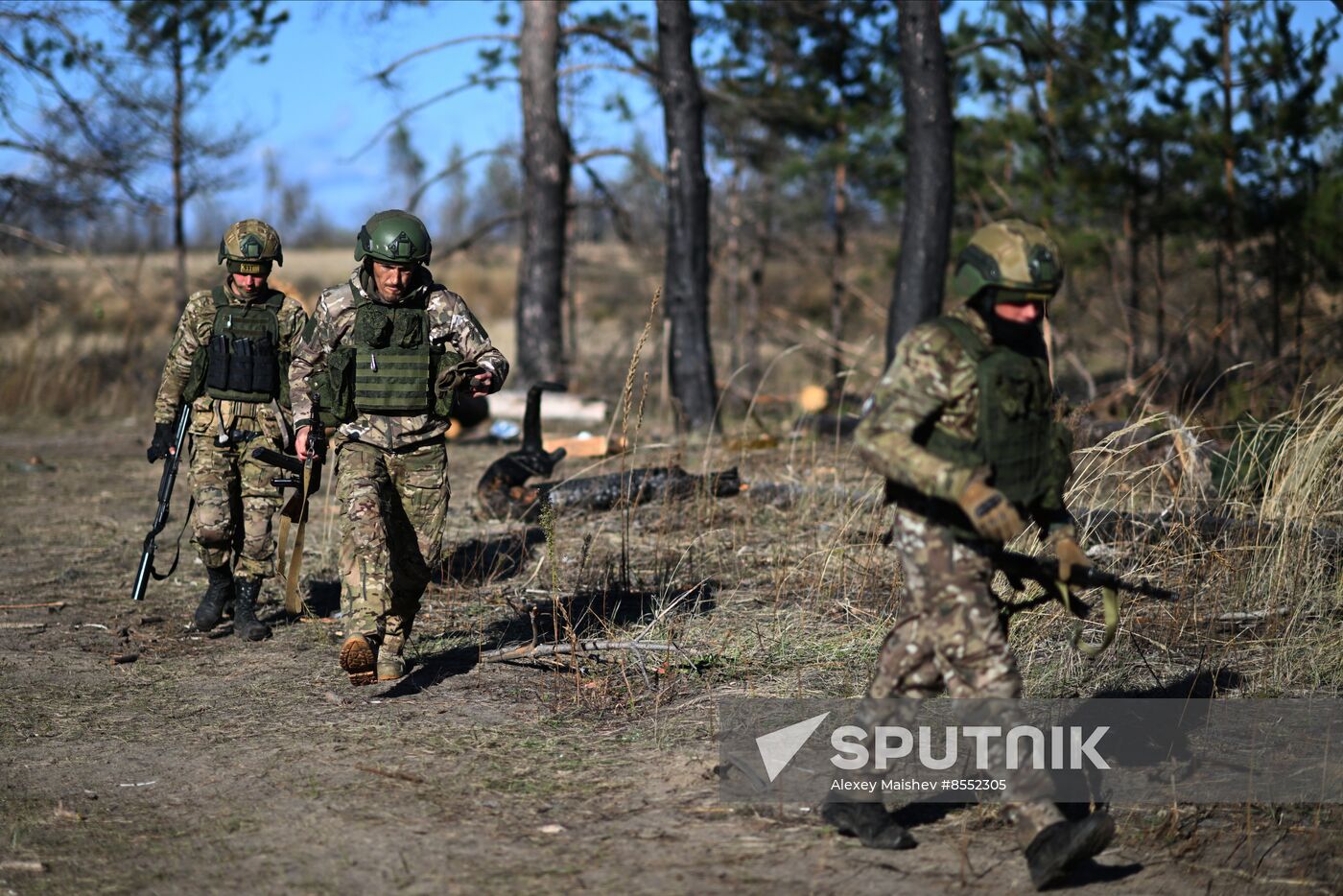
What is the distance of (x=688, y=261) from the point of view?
1320 cm

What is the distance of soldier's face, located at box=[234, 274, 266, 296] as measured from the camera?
6.39 metres

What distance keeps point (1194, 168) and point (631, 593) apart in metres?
11.3

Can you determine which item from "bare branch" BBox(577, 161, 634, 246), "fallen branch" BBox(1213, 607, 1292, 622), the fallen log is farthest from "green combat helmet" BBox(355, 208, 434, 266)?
"bare branch" BBox(577, 161, 634, 246)

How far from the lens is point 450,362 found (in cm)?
530

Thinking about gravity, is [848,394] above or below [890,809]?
above

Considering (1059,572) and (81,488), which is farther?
(81,488)

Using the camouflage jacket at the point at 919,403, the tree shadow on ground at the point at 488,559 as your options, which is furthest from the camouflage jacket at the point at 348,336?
the camouflage jacket at the point at 919,403

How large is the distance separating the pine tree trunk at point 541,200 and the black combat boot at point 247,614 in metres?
8.36

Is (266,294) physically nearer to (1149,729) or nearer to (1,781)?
(1,781)

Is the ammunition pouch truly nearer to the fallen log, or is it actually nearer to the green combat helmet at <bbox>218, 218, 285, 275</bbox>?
the green combat helmet at <bbox>218, 218, 285, 275</bbox>

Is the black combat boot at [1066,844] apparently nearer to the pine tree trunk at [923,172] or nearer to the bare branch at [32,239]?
the pine tree trunk at [923,172]

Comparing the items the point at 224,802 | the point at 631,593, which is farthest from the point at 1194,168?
the point at 224,802

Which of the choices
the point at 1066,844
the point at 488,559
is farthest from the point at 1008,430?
the point at 488,559

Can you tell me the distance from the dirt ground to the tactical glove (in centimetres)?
96
